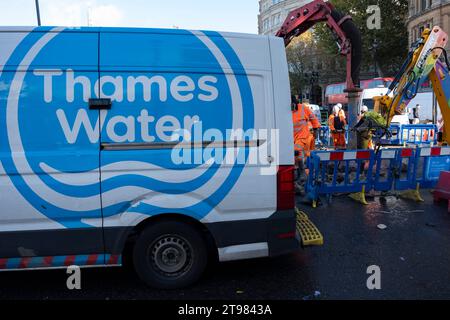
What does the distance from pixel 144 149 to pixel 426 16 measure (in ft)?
162

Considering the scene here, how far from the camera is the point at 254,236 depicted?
12.9 feet

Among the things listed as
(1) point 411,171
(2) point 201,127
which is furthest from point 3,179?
(1) point 411,171

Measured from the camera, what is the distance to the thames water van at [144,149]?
11.7 ft

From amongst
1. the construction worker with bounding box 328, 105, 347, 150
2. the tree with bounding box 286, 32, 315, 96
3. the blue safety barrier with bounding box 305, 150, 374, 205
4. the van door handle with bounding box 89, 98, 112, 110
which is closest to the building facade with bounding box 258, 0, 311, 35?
the tree with bounding box 286, 32, 315, 96

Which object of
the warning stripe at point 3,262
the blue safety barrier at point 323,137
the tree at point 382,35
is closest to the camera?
the warning stripe at point 3,262

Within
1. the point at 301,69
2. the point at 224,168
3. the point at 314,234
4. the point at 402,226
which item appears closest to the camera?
the point at 224,168

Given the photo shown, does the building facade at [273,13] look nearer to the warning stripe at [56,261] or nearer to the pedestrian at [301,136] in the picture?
the pedestrian at [301,136]

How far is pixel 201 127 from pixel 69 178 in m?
1.28

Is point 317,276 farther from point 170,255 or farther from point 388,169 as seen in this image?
point 388,169

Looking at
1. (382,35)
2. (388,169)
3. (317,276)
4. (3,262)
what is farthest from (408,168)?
(382,35)

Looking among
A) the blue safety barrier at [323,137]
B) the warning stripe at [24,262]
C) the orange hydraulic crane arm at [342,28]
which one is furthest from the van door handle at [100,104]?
the blue safety barrier at [323,137]

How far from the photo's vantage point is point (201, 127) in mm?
3748

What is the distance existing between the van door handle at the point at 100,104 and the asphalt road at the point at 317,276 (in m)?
1.80
